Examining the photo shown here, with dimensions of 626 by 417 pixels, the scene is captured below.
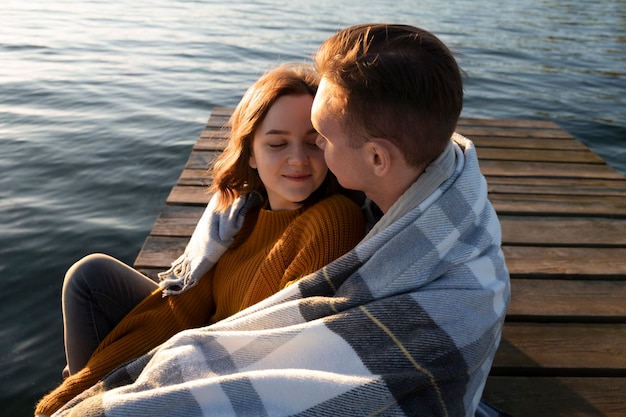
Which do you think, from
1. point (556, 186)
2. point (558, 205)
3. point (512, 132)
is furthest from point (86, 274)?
point (512, 132)

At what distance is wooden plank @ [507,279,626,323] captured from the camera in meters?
2.55

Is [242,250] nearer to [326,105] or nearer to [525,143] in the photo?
[326,105]

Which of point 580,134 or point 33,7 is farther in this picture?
point 33,7

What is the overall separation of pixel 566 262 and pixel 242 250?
1.76 m

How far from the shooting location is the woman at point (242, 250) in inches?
74.6

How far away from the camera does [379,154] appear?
1644mm

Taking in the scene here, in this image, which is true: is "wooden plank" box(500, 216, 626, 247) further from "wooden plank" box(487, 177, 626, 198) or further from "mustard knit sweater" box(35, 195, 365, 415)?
"mustard knit sweater" box(35, 195, 365, 415)

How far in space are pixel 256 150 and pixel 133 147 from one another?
14.3 ft

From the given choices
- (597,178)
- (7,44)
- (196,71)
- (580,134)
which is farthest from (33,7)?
(597,178)

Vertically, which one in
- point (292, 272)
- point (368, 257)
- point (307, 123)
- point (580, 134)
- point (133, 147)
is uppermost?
point (307, 123)

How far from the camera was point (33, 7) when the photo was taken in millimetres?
14680

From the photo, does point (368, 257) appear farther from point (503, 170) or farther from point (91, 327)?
point (503, 170)

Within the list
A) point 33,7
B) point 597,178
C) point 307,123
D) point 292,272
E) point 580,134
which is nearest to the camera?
point 292,272

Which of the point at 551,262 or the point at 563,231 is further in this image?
the point at 563,231
